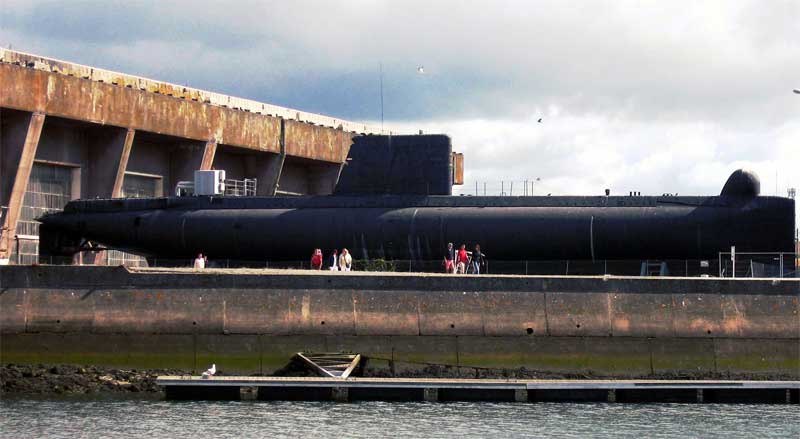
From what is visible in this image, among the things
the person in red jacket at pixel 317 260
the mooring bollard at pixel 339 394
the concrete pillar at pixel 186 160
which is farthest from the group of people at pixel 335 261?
the concrete pillar at pixel 186 160

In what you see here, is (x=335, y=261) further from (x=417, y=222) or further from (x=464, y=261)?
(x=464, y=261)

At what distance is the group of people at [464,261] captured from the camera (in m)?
37.0

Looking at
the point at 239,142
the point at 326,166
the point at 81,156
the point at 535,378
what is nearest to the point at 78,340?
the point at 535,378

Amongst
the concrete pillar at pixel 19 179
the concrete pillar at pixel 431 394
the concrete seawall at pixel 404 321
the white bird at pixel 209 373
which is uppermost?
the concrete pillar at pixel 19 179

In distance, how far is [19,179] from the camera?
166 ft

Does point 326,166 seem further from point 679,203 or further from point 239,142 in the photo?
point 679,203

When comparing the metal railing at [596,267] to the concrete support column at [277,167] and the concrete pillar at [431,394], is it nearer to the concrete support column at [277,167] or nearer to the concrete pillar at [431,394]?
the concrete pillar at [431,394]

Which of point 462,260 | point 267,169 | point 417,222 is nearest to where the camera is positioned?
point 462,260

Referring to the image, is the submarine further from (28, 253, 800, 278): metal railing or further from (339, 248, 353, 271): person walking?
(339, 248, 353, 271): person walking

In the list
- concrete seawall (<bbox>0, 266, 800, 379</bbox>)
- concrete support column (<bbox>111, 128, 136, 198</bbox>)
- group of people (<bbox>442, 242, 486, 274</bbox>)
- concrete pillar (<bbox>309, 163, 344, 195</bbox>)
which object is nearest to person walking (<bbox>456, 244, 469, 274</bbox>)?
group of people (<bbox>442, 242, 486, 274</bbox>)

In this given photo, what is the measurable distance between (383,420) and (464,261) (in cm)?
990

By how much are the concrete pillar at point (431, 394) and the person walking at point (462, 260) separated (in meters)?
6.52

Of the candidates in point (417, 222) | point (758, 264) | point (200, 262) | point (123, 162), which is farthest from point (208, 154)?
point (758, 264)

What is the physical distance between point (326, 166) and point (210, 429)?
47.7 m
